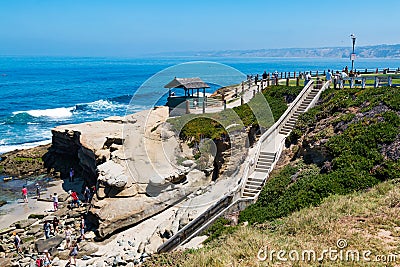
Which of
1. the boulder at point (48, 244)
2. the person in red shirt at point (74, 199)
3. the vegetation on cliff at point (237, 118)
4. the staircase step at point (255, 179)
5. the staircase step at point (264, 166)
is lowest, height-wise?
the boulder at point (48, 244)

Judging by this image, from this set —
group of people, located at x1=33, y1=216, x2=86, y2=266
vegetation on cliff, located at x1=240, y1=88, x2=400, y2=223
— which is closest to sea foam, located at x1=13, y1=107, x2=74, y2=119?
group of people, located at x1=33, y1=216, x2=86, y2=266

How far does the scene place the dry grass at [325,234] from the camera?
9453 millimetres

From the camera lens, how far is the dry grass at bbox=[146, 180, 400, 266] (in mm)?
9453

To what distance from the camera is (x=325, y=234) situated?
10539 mm

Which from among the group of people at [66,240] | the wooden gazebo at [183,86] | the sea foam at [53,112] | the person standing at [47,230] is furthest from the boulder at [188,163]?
the sea foam at [53,112]

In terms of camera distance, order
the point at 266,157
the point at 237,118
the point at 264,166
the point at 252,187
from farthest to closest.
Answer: the point at 237,118 → the point at 266,157 → the point at 264,166 → the point at 252,187

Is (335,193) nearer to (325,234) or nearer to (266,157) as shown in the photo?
(325,234)

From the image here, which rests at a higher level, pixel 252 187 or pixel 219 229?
pixel 252 187

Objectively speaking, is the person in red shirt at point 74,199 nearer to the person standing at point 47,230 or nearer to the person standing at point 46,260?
the person standing at point 47,230

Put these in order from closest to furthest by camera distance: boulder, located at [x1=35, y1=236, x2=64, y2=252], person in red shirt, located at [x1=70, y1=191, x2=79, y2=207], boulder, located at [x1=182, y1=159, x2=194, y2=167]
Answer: boulder, located at [x1=35, y1=236, x2=64, y2=252] → boulder, located at [x1=182, y1=159, x2=194, y2=167] → person in red shirt, located at [x1=70, y1=191, x2=79, y2=207]

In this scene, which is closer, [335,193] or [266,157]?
[335,193]

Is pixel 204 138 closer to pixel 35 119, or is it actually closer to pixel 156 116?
pixel 156 116

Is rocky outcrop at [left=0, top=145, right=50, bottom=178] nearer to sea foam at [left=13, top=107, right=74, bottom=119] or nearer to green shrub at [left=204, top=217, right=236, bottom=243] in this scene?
sea foam at [left=13, top=107, right=74, bottom=119]

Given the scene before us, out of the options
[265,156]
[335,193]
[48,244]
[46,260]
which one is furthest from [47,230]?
[335,193]
